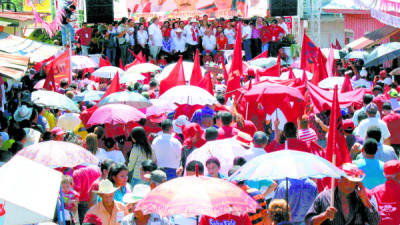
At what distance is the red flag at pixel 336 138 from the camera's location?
6.53m

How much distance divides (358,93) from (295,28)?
55.1 ft

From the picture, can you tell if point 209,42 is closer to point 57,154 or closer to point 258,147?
point 258,147

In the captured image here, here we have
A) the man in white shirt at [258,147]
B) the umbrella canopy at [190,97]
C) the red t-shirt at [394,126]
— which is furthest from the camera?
the umbrella canopy at [190,97]

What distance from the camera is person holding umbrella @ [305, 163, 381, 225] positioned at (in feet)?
19.9

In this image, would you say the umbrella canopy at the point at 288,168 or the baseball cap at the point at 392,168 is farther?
the baseball cap at the point at 392,168

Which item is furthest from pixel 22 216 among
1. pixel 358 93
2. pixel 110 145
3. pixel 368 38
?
pixel 368 38

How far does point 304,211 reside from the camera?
6.97 meters

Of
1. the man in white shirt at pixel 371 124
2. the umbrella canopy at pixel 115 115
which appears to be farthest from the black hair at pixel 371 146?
the umbrella canopy at pixel 115 115

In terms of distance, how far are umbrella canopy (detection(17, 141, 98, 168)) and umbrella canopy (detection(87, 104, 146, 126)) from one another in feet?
8.08

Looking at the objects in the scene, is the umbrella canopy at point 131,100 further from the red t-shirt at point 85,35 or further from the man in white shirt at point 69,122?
the red t-shirt at point 85,35

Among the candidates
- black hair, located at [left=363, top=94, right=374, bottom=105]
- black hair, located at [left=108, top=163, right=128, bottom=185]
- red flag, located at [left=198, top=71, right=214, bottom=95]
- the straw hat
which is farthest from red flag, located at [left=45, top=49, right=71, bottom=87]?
the straw hat

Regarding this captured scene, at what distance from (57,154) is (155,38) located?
1839 centimetres

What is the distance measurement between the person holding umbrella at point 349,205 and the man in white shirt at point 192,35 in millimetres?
20027

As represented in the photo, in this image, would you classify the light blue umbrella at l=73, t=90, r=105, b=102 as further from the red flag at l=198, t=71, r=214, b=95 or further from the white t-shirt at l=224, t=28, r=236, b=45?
the white t-shirt at l=224, t=28, r=236, b=45
